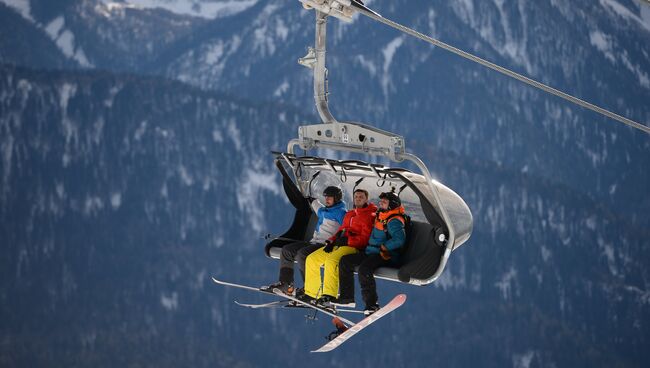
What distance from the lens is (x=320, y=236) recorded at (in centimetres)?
2112

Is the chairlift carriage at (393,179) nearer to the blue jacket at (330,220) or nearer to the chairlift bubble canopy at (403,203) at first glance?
the chairlift bubble canopy at (403,203)

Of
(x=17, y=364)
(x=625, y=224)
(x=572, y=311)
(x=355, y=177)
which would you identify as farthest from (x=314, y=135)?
(x=625, y=224)

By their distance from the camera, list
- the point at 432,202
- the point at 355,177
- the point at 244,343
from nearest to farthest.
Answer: the point at 432,202
the point at 355,177
the point at 244,343

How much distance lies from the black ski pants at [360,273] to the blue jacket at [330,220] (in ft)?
3.40

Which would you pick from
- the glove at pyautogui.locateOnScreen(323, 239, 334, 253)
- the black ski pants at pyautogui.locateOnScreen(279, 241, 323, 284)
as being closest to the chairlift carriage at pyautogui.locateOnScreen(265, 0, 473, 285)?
the glove at pyautogui.locateOnScreen(323, 239, 334, 253)

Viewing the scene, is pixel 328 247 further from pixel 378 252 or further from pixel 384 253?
pixel 384 253

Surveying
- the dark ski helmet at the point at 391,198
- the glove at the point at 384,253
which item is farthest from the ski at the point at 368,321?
the dark ski helmet at the point at 391,198

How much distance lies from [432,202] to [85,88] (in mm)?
184154

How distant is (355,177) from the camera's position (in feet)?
68.7

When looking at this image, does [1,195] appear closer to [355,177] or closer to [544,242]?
[544,242]

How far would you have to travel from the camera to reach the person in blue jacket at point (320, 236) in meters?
20.9

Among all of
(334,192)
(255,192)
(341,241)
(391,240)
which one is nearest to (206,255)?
(255,192)

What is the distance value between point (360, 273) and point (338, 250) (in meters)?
0.81

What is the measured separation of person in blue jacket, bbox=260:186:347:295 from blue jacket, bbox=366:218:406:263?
42.4 inches
